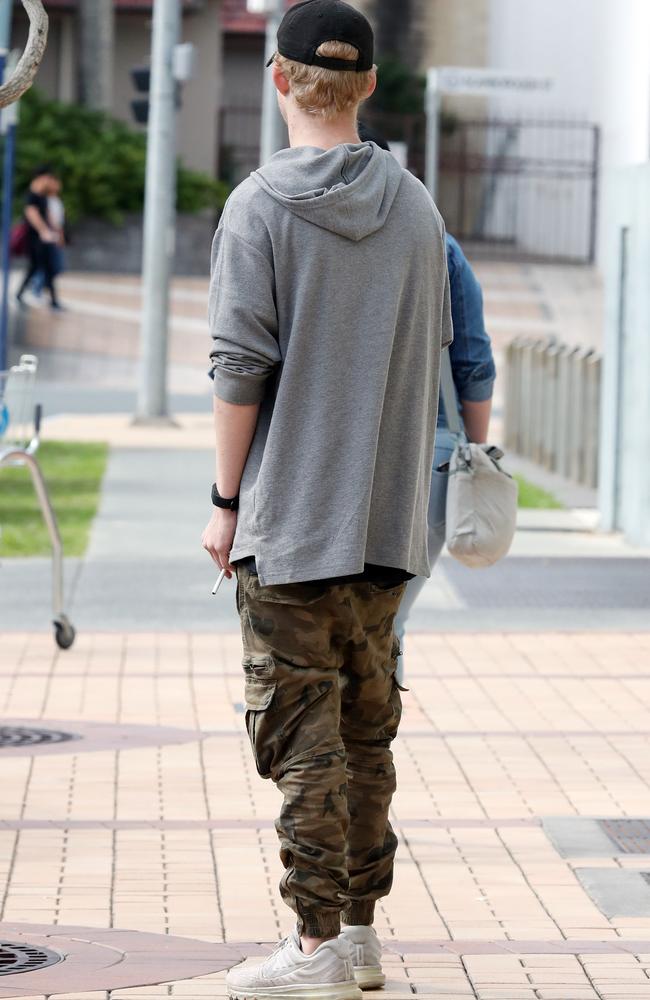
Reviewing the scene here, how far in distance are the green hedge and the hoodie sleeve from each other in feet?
89.1

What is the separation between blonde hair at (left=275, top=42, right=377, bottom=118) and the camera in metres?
3.84

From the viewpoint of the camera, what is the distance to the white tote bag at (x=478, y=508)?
5555mm

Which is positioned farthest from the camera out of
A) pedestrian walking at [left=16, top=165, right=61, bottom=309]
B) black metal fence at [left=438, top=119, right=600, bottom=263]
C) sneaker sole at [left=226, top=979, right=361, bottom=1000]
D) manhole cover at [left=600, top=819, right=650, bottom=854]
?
black metal fence at [left=438, top=119, right=600, bottom=263]

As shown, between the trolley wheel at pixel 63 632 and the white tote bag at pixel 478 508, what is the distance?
111 inches

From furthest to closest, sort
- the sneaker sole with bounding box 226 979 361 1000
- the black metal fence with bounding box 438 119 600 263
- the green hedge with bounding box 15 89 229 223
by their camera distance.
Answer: the black metal fence with bounding box 438 119 600 263
the green hedge with bounding box 15 89 229 223
the sneaker sole with bounding box 226 979 361 1000

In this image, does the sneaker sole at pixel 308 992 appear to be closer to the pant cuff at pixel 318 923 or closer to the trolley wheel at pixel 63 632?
the pant cuff at pixel 318 923

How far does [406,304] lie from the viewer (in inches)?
154

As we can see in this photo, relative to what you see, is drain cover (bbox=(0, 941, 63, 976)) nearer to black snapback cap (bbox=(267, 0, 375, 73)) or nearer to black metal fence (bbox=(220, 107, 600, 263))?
black snapback cap (bbox=(267, 0, 375, 73))

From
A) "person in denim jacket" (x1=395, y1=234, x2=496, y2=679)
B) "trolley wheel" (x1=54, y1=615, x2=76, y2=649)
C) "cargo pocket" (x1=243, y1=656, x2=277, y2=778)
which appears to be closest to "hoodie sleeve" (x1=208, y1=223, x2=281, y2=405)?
"cargo pocket" (x1=243, y1=656, x2=277, y2=778)

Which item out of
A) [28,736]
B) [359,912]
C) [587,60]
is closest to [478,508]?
[359,912]

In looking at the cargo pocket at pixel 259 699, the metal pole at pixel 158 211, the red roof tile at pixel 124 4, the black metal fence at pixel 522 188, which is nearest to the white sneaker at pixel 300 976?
the cargo pocket at pixel 259 699

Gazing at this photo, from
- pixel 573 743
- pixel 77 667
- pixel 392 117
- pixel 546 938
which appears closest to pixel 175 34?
pixel 77 667

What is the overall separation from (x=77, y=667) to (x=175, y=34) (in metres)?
12.7

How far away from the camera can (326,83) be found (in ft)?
12.6
